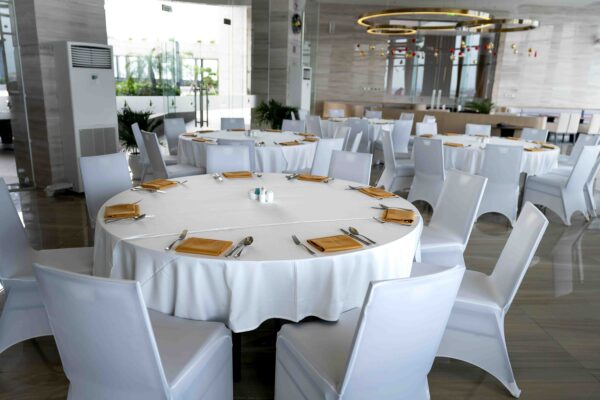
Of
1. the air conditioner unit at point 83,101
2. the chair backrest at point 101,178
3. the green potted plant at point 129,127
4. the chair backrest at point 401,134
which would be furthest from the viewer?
the chair backrest at point 401,134

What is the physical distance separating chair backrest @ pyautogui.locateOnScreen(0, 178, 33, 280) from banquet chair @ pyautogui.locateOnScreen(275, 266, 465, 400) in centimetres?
152

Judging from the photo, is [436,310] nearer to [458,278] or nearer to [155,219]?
[458,278]

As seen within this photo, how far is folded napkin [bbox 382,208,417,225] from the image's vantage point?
2.29 meters

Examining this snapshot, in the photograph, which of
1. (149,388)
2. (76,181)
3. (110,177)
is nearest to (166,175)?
(110,177)

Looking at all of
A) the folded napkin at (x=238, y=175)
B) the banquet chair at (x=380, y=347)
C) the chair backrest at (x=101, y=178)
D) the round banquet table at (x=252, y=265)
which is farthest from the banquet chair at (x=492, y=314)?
the chair backrest at (x=101, y=178)

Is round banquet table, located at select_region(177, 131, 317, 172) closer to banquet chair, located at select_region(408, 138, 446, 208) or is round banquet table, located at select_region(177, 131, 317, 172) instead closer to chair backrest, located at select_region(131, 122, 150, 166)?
Answer: chair backrest, located at select_region(131, 122, 150, 166)

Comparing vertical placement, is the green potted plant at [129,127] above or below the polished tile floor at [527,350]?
above

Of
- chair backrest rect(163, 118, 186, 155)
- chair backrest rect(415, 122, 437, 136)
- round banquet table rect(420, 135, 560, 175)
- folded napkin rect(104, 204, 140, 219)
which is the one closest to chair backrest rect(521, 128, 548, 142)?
chair backrest rect(415, 122, 437, 136)

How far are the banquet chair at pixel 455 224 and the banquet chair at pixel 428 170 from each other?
186 centimetres

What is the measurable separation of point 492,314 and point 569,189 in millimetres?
3589

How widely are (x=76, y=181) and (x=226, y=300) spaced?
4.88 metres

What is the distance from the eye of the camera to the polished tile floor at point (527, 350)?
7.71 feet

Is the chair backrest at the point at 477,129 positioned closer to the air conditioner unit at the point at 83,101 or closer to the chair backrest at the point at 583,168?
the chair backrest at the point at 583,168

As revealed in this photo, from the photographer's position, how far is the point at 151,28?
777cm
